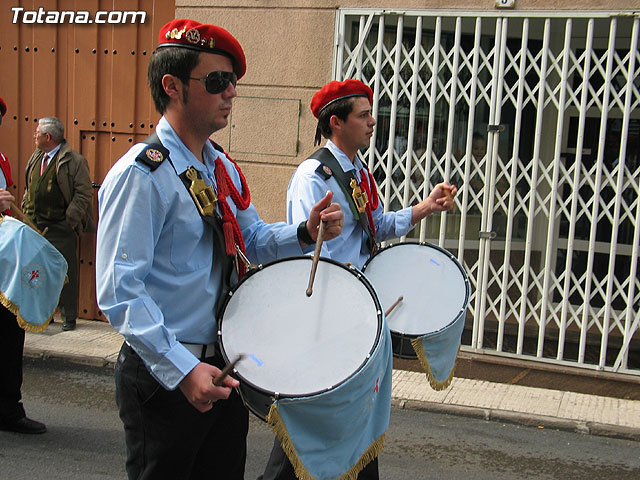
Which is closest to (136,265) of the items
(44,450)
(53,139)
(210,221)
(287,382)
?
(210,221)

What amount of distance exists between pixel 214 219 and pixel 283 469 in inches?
52.3

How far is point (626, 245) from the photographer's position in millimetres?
6633

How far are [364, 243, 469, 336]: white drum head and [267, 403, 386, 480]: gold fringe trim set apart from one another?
94 cm

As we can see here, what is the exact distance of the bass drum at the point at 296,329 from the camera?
213cm

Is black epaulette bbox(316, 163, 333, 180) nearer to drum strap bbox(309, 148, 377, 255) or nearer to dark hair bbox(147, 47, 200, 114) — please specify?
drum strap bbox(309, 148, 377, 255)

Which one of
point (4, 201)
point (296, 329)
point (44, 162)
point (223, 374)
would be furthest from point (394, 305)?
point (44, 162)

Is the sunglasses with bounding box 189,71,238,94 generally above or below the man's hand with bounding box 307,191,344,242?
above

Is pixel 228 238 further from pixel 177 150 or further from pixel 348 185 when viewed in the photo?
pixel 348 185

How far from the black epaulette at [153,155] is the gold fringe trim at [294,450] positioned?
0.75m

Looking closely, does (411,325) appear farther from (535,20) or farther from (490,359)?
(535,20)

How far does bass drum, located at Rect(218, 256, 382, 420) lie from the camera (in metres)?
2.13

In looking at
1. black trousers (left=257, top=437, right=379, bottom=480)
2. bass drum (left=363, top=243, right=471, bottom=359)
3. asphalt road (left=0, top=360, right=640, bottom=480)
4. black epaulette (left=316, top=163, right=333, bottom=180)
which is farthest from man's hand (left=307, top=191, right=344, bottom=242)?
asphalt road (left=0, top=360, right=640, bottom=480)

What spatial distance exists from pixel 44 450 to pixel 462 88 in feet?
12.9

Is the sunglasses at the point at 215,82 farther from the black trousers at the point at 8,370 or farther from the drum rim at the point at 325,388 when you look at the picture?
the black trousers at the point at 8,370
